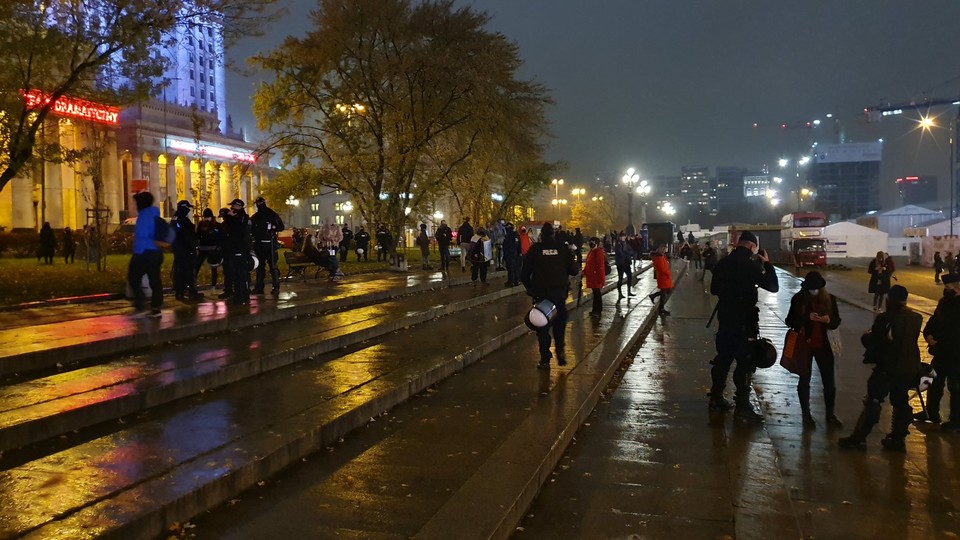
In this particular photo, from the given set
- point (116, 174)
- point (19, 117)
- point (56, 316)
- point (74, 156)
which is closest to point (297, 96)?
point (74, 156)

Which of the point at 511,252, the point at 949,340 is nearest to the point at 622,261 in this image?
the point at 511,252

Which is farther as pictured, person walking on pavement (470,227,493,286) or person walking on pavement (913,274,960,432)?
person walking on pavement (470,227,493,286)

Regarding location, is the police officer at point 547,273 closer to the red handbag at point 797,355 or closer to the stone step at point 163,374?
the red handbag at point 797,355

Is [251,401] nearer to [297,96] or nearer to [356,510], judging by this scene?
[356,510]

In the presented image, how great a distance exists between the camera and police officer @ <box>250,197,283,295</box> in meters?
13.4

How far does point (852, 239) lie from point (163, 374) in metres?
59.6

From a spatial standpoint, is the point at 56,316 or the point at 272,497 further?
the point at 56,316

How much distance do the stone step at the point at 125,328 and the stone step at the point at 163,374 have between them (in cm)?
19

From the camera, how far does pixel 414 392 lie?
7.53 meters

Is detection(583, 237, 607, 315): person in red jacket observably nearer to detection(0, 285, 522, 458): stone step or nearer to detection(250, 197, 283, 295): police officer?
detection(0, 285, 522, 458): stone step

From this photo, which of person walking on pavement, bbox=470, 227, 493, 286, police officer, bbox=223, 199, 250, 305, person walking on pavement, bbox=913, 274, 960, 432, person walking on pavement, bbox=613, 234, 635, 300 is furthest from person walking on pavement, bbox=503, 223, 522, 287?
person walking on pavement, bbox=913, 274, 960, 432

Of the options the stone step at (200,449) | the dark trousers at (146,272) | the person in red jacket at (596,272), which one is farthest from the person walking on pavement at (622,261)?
the dark trousers at (146,272)

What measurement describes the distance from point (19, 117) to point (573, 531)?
47.0 feet

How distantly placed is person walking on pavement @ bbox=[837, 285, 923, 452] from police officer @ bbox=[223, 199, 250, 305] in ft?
29.4
